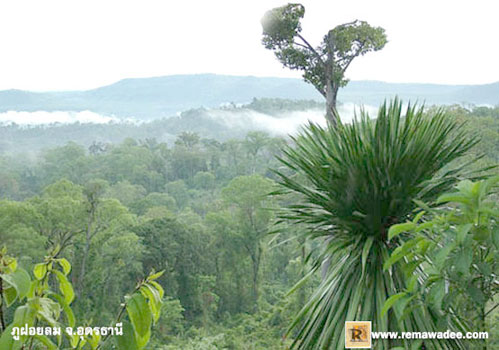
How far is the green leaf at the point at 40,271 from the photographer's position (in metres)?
0.79

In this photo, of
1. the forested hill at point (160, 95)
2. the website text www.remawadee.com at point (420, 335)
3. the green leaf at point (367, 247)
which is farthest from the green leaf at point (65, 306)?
the forested hill at point (160, 95)

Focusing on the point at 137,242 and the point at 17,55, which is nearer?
the point at 137,242

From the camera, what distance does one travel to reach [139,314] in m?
0.76

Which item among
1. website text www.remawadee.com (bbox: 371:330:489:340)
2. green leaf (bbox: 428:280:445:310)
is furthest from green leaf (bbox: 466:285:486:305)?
website text www.remawadee.com (bbox: 371:330:489:340)

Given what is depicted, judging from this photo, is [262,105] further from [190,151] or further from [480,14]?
[480,14]

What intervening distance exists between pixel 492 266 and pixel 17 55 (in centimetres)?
5220

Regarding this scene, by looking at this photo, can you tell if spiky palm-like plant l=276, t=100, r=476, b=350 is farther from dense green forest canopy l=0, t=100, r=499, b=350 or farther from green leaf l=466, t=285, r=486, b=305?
dense green forest canopy l=0, t=100, r=499, b=350

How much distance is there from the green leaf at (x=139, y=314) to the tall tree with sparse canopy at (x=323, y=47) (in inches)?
225

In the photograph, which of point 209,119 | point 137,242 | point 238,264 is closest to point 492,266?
point 137,242

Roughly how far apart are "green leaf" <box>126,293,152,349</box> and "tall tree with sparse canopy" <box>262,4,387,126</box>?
5716 mm

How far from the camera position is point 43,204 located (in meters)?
16.3

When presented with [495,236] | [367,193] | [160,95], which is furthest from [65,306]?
[160,95]

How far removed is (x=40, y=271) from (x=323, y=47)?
629 centimetres

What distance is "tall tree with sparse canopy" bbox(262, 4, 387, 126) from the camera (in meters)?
6.31
